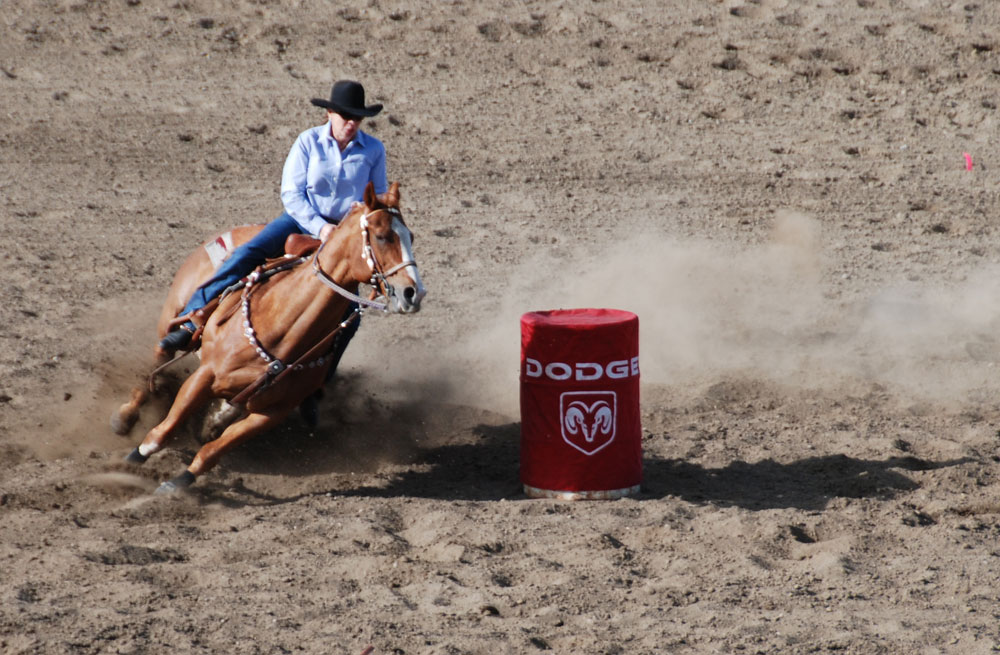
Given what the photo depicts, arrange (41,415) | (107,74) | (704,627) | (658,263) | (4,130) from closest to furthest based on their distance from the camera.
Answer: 1. (704,627)
2. (41,415)
3. (658,263)
4. (4,130)
5. (107,74)

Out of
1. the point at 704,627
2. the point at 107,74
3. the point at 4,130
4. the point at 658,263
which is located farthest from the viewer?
the point at 107,74

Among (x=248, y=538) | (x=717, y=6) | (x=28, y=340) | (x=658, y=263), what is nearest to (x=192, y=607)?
(x=248, y=538)

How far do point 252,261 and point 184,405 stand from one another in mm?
911

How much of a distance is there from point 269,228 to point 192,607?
2563 millimetres

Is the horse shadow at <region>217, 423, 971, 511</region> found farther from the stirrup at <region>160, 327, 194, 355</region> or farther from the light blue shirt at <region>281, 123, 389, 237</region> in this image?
the light blue shirt at <region>281, 123, 389, 237</region>

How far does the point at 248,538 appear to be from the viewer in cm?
611

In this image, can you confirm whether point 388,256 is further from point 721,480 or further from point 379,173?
point 721,480

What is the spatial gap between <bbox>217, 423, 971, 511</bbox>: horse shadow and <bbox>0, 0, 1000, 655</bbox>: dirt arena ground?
0.03m

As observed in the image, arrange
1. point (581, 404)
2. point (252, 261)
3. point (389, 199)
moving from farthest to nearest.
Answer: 1. point (252, 261)
2. point (581, 404)
3. point (389, 199)

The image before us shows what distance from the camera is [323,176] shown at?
272 inches

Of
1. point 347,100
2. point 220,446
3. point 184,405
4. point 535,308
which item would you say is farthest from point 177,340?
point 535,308

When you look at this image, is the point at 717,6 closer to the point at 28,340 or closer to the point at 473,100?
the point at 473,100

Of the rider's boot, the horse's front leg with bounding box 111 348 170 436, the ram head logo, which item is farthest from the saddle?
the ram head logo

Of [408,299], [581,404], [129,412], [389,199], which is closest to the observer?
[408,299]
